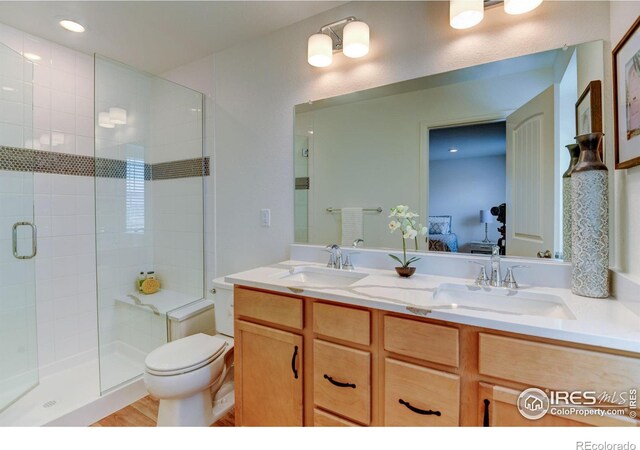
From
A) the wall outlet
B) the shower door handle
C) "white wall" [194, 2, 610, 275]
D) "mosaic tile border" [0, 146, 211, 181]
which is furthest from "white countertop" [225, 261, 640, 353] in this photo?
the shower door handle

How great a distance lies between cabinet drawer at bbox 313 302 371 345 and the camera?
1.06 meters

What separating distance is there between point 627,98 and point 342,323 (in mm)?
1226

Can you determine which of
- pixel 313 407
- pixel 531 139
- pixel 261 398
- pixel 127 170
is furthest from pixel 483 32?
pixel 127 170

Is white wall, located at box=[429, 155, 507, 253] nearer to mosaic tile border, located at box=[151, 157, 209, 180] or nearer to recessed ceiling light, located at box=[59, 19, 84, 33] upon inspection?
mosaic tile border, located at box=[151, 157, 209, 180]

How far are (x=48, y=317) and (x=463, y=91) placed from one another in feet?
9.63

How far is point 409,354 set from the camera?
0.98 metres

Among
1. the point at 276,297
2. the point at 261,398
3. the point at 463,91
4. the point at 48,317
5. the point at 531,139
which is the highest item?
the point at 463,91

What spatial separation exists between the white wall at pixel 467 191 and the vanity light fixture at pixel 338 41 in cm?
72

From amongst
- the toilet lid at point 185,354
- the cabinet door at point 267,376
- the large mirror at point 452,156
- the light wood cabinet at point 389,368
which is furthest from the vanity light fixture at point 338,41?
the toilet lid at point 185,354

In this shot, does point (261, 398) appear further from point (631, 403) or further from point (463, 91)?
point (463, 91)

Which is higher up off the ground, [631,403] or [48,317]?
[631,403]

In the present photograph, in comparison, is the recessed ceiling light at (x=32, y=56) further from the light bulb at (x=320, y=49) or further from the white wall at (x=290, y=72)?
the light bulb at (x=320, y=49)

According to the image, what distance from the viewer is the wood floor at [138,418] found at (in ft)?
5.38

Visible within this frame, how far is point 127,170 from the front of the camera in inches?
90.0
